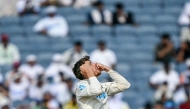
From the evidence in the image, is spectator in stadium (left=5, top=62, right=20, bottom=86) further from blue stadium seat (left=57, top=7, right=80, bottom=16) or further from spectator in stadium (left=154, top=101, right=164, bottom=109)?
spectator in stadium (left=154, top=101, right=164, bottom=109)

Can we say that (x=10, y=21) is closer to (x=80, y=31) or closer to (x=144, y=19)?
(x=80, y=31)

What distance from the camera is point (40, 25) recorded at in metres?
16.3

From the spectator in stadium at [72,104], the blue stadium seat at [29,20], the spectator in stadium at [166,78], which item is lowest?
the spectator in stadium at [72,104]

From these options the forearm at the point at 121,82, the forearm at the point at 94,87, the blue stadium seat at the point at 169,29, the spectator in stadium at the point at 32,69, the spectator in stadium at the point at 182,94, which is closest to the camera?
the forearm at the point at 94,87

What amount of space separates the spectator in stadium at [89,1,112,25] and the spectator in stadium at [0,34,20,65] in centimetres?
193

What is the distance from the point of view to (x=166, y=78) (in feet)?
48.0

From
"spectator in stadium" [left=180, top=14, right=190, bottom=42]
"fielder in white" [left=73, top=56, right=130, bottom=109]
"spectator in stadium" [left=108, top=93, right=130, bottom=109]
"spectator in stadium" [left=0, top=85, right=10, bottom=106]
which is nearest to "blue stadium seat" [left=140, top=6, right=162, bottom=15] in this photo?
"spectator in stadium" [left=180, top=14, right=190, bottom=42]

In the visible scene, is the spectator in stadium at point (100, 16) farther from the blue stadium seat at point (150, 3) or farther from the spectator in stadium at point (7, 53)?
the spectator in stadium at point (7, 53)

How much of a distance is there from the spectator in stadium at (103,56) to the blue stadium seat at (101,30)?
83 centimetres

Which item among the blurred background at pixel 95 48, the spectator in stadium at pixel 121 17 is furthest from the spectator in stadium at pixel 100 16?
the spectator in stadium at pixel 121 17

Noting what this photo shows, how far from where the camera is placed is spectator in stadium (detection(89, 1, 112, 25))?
53.4 ft

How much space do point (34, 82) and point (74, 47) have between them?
1.20 metres

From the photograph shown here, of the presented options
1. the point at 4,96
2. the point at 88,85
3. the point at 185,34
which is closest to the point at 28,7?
the point at 4,96

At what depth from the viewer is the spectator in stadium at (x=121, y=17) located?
53.3ft
